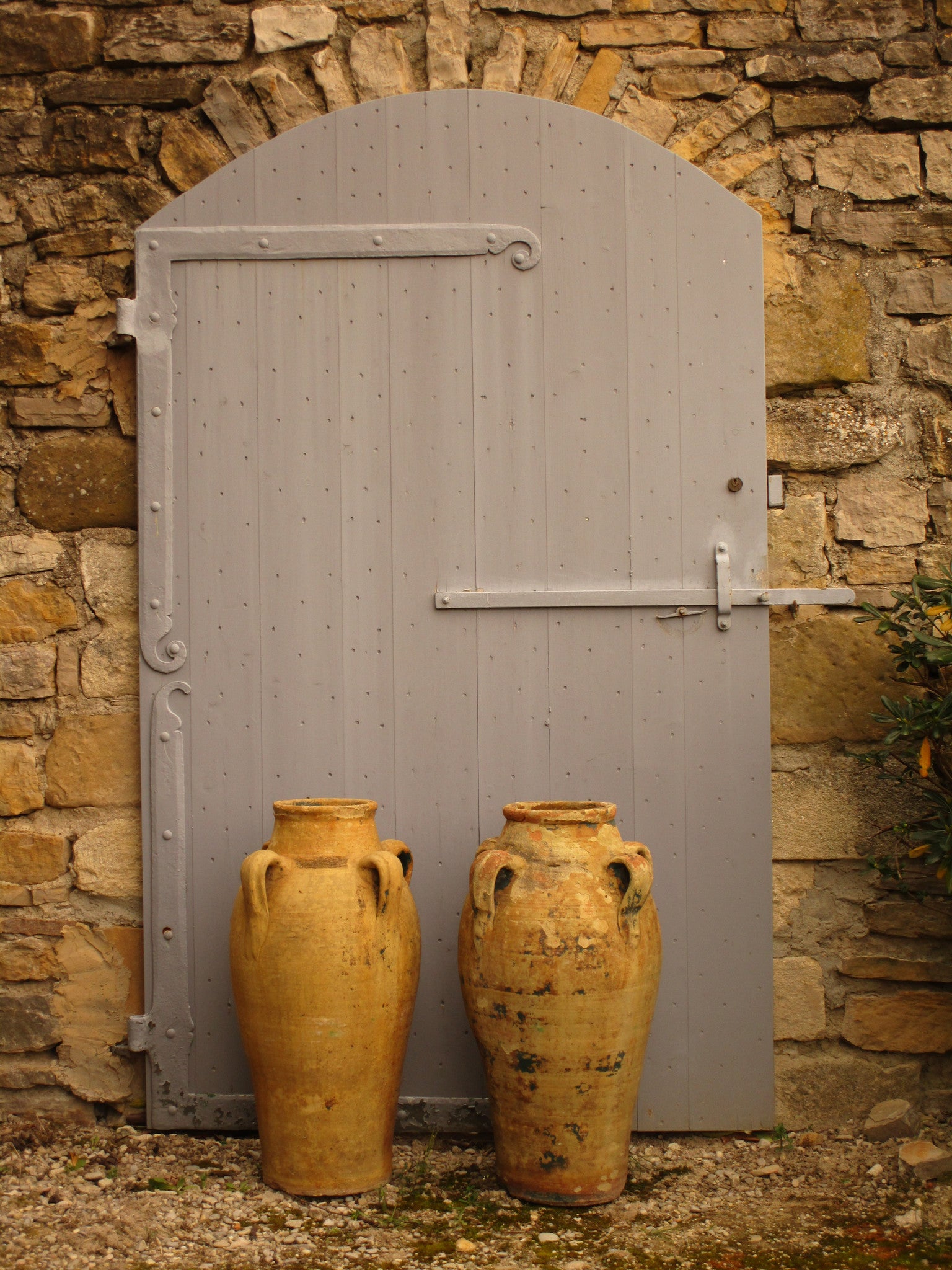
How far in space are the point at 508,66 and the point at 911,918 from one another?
→ 234 centimetres

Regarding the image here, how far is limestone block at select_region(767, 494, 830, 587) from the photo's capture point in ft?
8.51

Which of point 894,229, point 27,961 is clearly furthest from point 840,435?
point 27,961

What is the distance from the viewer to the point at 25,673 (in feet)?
8.59

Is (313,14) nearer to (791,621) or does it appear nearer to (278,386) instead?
(278,386)

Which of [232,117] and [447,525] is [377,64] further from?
[447,525]

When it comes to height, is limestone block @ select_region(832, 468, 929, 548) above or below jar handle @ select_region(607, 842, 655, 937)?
above

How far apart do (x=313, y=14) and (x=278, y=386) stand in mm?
951

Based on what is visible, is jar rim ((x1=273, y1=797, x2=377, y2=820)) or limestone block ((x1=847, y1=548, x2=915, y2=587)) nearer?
jar rim ((x1=273, y1=797, x2=377, y2=820))

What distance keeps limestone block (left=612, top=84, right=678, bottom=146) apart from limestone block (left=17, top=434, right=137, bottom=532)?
151 cm

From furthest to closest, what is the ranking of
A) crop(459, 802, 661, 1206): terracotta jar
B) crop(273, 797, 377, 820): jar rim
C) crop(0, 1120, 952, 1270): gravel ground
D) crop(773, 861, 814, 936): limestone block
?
crop(773, 861, 814, 936): limestone block → crop(273, 797, 377, 820): jar rim → crop(459, 802, 661, 1206): terracotta jar → crop(0, 1120, 952, 1270): gravel ground

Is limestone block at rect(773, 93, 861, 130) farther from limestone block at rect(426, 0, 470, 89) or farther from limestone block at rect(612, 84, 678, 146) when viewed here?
limestone block at rect(426, 0, 470, 89)

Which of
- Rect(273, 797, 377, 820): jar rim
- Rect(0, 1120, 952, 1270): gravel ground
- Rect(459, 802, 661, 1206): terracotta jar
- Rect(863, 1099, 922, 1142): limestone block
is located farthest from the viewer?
Rect(863, 1099, 922, 1142): limestone block

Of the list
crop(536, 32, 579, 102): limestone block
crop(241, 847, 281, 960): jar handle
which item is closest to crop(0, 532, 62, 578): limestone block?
crop(241, 847, 281, 960): jar handle

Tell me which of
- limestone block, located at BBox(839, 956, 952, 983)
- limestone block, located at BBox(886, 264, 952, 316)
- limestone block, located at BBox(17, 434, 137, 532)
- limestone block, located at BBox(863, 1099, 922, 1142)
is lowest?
limestone block, located at BBox(863, 1099, 922, 1142)
